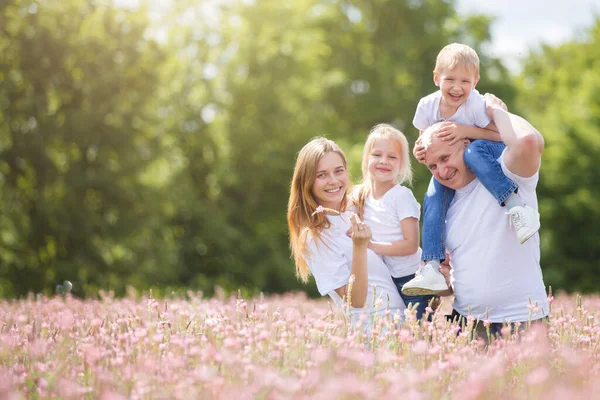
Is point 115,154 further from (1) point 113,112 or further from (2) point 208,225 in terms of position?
(2) point 208,225

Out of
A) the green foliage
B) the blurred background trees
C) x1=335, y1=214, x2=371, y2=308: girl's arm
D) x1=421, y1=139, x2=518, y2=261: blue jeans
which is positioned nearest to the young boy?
x1=421, y1=139, x2=518, y2=261: blue jeans

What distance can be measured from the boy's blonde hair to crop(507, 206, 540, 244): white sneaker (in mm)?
1152

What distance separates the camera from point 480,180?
183 inches

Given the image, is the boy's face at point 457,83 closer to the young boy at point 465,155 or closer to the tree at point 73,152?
the young boy at point 465,155

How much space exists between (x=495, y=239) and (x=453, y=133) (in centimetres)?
77

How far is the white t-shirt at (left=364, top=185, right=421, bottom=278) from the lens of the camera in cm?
513

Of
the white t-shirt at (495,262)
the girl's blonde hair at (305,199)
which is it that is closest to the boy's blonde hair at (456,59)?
the white t-shirt at (495,262)

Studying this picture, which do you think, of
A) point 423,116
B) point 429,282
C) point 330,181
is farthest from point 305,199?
point 429,282

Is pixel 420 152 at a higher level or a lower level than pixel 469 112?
lower

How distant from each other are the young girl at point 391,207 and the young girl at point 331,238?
0.11 meters

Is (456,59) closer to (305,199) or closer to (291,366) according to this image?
(305,199)

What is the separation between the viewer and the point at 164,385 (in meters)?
3.05

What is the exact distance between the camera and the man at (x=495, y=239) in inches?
176

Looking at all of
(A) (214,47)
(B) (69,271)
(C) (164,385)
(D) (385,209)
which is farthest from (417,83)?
(C) (164,385)
